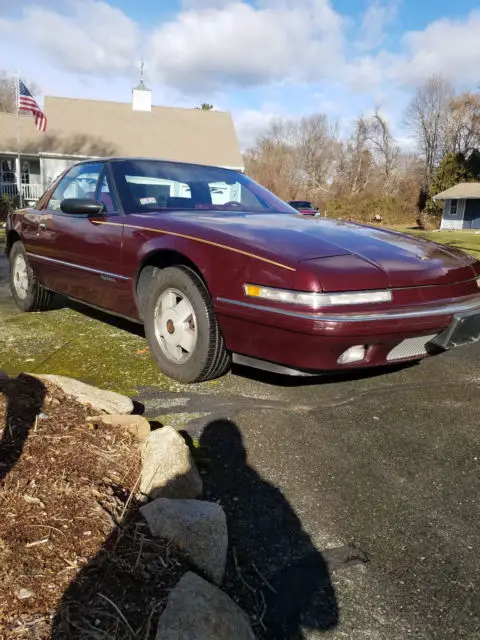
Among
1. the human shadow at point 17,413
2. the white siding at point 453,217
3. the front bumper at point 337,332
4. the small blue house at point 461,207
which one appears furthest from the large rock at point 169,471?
the white siding at point 453,217

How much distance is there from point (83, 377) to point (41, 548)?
78.1 inches

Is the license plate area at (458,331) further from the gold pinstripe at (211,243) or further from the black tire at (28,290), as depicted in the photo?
the black tire at (28,290)

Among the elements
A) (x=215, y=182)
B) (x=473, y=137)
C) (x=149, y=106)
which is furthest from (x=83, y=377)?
(x=473, y=137)

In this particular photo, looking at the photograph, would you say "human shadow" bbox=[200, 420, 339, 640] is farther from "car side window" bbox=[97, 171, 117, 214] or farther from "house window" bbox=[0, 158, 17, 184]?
"house window" bbox=[0, 158, 17, 184]

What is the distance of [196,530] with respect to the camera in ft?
5.66

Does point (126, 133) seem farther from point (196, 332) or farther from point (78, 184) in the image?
point (196, 332)

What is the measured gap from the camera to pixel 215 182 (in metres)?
4.39

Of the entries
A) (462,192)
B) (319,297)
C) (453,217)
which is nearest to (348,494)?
(319,297)

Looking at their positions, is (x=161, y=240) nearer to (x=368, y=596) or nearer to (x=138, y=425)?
(x=138, y=425)

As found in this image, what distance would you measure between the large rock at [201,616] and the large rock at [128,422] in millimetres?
1039

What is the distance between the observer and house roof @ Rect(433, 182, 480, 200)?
1367 inches

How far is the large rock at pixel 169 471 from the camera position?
6.72ft

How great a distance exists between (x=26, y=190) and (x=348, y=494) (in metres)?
27.7

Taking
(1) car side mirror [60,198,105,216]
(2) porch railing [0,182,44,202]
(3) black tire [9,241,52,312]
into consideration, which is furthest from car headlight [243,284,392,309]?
(2) porch railing [0,182,44,202]
